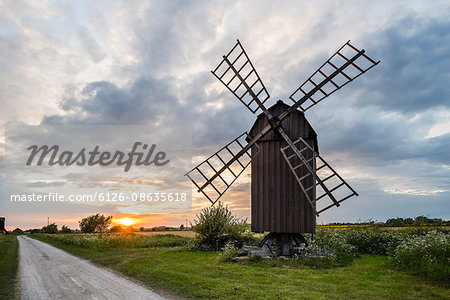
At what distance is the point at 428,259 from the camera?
39.0 ft

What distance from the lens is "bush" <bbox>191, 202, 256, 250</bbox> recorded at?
70.3 feet

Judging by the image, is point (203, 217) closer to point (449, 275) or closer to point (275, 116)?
point (275, 116)

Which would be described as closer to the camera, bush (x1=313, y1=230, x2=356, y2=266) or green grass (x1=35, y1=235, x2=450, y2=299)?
green grass (x1=35, y1=235, x2=450, y2=299)

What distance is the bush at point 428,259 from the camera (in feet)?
36.3

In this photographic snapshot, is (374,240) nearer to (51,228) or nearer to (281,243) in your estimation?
(281,243)

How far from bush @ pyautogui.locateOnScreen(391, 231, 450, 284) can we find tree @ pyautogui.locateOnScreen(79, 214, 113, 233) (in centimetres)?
4698

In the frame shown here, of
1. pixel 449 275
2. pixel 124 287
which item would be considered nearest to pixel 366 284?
pixel 449 275

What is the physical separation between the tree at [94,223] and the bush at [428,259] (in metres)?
47.0

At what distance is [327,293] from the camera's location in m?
9.55

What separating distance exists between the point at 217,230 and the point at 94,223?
37.0 m

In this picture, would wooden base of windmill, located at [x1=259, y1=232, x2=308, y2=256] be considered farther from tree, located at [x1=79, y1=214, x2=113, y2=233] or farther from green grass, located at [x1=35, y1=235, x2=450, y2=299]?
tree, located at [x1=79, y1=214, x2=113, y2=233]

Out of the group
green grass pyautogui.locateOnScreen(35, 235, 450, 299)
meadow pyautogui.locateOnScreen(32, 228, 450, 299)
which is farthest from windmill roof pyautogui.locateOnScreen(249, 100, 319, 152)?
green grass pyautogui.locateOnScreen(35, 235, 450, 299)

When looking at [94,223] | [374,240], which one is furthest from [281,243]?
[94,223]

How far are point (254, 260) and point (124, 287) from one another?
649cm
